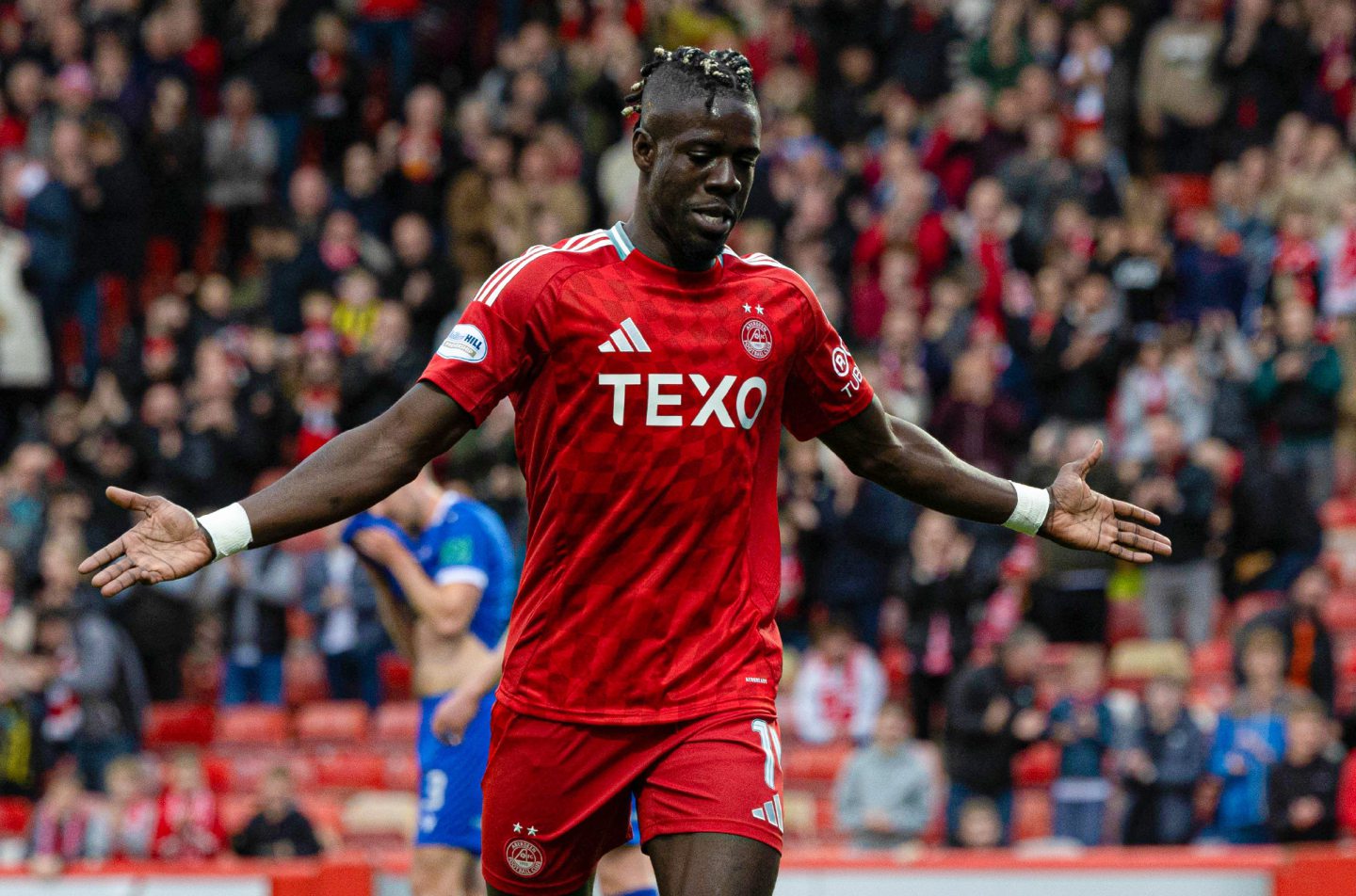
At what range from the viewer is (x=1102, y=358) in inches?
557

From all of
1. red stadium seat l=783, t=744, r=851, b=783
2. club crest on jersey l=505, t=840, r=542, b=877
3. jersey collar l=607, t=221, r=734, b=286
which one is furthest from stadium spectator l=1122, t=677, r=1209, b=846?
jersey collar l=607, t=221, r=734, b=286

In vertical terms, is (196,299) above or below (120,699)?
above

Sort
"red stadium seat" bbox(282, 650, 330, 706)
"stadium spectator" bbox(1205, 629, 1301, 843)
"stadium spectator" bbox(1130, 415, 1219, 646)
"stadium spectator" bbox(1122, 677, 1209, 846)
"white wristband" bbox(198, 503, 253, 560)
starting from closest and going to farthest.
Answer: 1. "white wristband" bbox(198, 503, 253, 560)
2. "stadium spectator" bbox(1205, 629, 1301, 843)
3. "stadium spectator" bbox(1122, 677, 1209, 846)
4. "stadium spectator" bbox(1130, 415, 1219, 646)
5. "red stadium seat" bbox(282, 650, 330, 706)

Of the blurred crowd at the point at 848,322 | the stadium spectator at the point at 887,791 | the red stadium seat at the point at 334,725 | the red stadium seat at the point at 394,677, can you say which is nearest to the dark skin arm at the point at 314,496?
the blurred crowd at the point at 848,322

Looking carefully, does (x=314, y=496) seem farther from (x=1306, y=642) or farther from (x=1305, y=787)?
(x=1306, y=642)

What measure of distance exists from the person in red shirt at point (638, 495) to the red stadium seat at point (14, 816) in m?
9.55

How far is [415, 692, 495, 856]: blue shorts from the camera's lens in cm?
764

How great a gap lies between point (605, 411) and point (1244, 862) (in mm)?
5651

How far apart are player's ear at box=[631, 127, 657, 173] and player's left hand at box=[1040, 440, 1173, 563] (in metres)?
1.42

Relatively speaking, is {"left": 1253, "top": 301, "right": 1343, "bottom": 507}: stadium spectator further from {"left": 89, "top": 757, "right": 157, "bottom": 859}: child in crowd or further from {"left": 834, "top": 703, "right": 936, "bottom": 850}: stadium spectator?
{"left": 89, "top": 757, "right": 157, "bottom": 859}: child in crowd

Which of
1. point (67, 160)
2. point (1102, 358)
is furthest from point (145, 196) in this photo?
point (1102, 358)

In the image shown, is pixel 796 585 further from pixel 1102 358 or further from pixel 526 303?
pixel 526 303

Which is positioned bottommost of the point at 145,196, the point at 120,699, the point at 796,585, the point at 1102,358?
the point at 120,699

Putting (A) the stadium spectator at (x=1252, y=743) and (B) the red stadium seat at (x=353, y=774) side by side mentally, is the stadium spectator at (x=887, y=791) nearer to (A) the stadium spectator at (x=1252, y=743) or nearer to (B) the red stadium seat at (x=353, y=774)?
(A) the stadium spectator at (x=1252, y=743)
